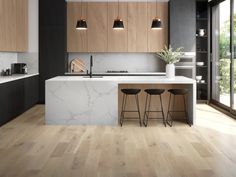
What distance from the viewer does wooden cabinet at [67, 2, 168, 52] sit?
9.84 meters

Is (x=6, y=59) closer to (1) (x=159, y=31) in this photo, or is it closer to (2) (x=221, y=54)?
(1) (x=159, y=31)

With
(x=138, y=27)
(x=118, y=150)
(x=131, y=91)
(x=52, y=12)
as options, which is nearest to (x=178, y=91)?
(x=131, y=91)

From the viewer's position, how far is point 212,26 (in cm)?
1015

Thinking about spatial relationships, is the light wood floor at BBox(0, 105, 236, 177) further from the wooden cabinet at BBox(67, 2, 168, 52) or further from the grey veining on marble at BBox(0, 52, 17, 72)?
the wooden cabinet at BBox(67, 2, 168, 52)

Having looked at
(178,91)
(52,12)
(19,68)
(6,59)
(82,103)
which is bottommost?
(82,103)

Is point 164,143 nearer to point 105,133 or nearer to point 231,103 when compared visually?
point 105,133

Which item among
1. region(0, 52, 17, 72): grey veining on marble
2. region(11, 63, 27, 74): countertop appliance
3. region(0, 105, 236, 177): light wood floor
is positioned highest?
region(0, 52, 17, 72): grey veining on marble

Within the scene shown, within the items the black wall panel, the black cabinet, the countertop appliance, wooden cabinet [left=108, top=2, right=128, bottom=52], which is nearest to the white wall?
the black wall panel

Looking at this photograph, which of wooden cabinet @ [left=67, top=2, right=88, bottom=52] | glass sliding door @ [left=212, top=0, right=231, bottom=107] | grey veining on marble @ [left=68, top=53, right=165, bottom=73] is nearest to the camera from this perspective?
glass sliding door @ [left=212, top=0, right=231, bottom=107]

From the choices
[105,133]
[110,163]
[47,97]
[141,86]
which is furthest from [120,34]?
[110,163]

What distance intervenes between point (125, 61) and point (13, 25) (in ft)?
10.9

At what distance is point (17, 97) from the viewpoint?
7852mm

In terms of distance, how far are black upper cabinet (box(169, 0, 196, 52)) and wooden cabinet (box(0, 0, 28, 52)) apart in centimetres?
350

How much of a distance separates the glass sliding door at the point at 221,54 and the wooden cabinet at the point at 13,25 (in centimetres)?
462
